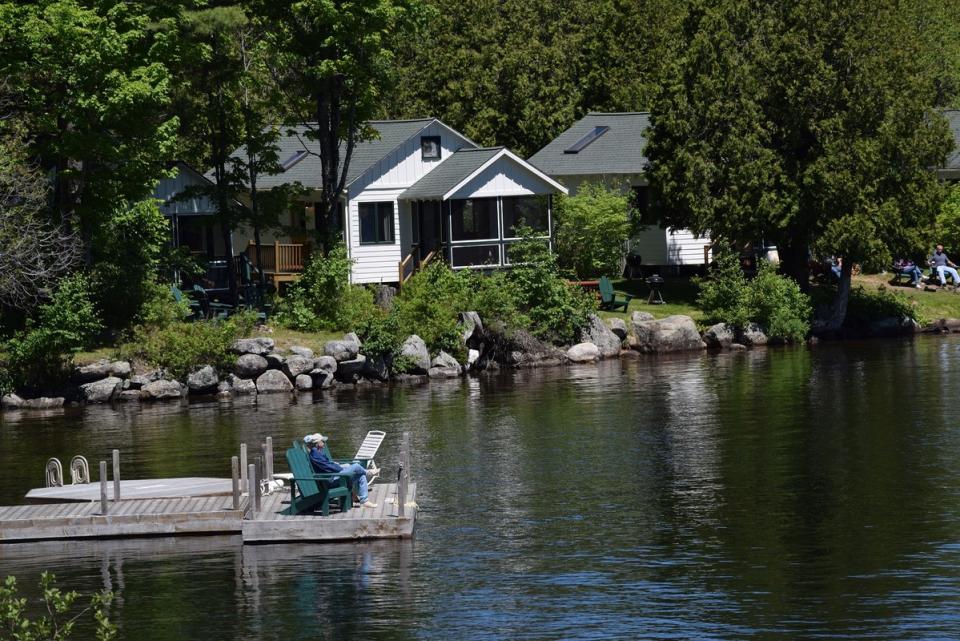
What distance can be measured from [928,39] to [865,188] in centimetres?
3375

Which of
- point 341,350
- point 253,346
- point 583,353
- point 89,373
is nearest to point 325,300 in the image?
point 341,350

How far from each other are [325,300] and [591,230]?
14.5m

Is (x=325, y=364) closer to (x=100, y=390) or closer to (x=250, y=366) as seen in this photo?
(x=250, y=366)

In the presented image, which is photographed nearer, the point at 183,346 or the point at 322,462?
the point at 322,462

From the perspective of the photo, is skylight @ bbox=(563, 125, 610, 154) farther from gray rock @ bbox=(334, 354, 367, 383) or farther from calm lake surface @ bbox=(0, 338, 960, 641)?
calm lake surface @ bbox=(0, 338, 960, 641)

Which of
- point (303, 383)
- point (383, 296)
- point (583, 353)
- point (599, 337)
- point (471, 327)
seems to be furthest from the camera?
point (383, 296)

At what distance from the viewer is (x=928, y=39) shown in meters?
83.8

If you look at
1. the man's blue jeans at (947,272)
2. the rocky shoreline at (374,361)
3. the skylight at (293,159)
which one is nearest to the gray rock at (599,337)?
the rocky shoreline at (374,361)

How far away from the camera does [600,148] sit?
66750 millimetres

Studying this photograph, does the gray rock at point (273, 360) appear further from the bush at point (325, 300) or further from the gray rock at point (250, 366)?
the bush at point (325, 300)

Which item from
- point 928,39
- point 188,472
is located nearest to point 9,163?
point 188,472

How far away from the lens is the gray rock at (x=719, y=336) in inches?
2119

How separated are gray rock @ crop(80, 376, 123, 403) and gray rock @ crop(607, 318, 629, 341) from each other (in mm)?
18398

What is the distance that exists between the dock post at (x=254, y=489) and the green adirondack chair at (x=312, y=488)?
559 mm
